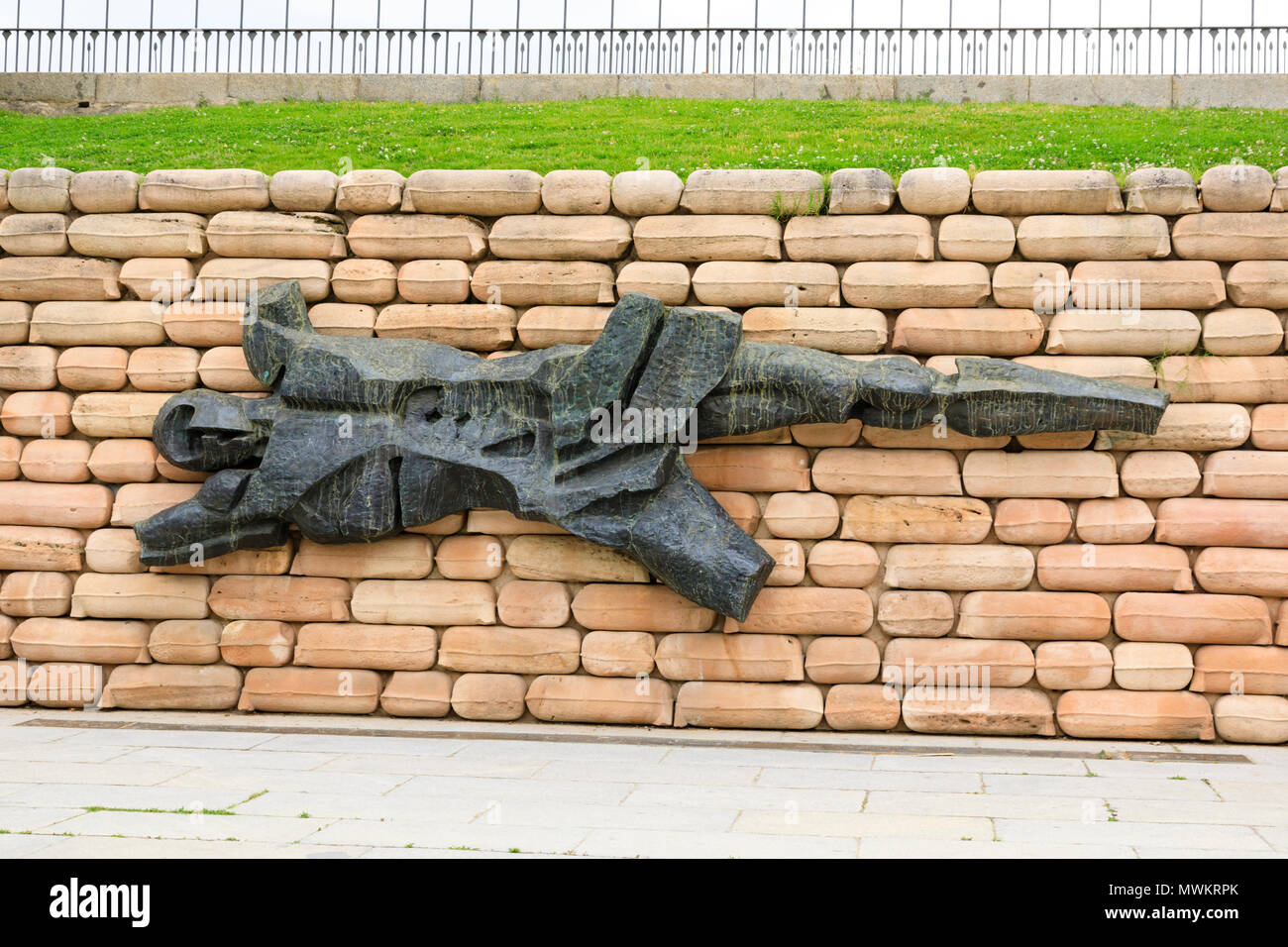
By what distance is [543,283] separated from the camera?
6469mm

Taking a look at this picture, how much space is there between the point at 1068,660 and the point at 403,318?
4.16 meters

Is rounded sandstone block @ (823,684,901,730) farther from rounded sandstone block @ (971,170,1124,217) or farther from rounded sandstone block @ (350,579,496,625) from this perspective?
rounded sandstone block @ (971,170,1124,217)

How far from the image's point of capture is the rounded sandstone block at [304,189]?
6.69 metres

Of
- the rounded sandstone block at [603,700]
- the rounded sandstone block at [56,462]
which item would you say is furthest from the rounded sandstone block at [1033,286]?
the rounded sandstone block at [56,462]

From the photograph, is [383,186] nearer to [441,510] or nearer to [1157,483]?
[441,510]

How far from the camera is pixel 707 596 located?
19.1ft

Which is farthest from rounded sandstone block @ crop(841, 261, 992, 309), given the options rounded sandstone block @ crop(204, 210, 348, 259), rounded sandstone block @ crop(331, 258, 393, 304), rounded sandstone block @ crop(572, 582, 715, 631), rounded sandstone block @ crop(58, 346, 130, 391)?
rounded sandstone block @ crop(58, 346, 130, 391)

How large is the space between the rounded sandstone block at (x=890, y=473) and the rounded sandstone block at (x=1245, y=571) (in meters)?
1.37

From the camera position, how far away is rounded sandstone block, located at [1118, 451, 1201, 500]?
19.7 feet

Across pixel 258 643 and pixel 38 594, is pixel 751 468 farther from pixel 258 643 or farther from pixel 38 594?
pixel 38 594

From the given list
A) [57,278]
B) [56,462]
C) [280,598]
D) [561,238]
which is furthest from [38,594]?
[561,238]

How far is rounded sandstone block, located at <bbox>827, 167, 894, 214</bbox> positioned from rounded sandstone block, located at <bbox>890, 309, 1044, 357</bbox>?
0.68 m

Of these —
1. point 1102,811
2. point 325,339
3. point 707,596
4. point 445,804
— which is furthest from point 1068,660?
point 325,339

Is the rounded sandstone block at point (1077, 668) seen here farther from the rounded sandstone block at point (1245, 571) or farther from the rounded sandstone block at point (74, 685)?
the rounded sandstone block at point (74, 685)
